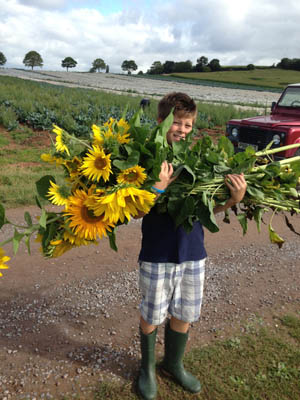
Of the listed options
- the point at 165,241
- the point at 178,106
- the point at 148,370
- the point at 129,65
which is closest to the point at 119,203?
the point at 165,241

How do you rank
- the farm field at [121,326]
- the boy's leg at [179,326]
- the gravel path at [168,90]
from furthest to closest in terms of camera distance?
1. the gravel path at [168,90]
2. the farm field at [121,326]
3. the boy's leg at [179,326]

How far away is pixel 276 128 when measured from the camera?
6.66 meters

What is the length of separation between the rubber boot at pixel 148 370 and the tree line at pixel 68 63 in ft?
278

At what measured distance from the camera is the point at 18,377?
88.3 inches

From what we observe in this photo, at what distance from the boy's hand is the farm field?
1459 millimetres

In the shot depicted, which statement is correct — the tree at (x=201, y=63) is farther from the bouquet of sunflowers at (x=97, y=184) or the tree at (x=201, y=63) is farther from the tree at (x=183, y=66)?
the bouquet of sunflowers at (x=97, y=184)

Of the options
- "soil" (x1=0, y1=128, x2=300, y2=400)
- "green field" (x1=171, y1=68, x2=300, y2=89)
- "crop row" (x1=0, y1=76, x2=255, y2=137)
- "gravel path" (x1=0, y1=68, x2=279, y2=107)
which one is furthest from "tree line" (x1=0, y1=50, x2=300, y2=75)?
"soil" (x1=0, y1=128, x2=300, y2=400)

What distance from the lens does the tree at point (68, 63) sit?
83312 millimetres

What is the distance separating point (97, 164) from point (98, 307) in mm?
1931

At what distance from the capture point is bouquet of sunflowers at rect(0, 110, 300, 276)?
1411mm

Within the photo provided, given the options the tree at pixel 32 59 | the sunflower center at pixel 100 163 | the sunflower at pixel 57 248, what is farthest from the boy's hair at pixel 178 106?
the tree at pixel 32 59

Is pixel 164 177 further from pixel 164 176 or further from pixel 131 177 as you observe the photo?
pixel 131 177

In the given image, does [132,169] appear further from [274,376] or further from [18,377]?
[274,376]

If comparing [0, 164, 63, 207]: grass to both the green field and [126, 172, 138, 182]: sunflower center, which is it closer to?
[126, 172, 138, 182]: sunflower center
